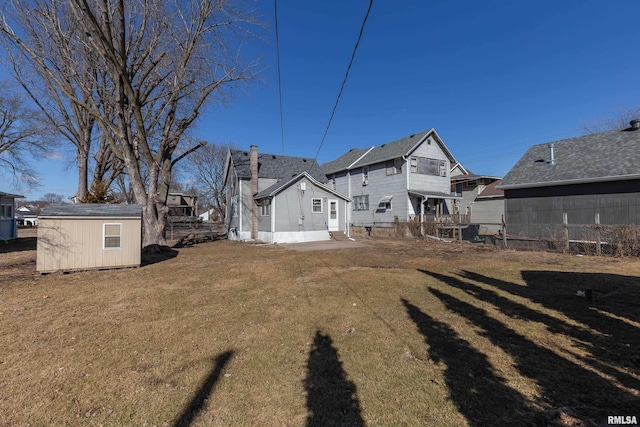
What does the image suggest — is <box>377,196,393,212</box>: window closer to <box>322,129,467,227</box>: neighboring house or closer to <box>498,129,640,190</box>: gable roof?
<box>322,129,467,227</box>: neighboring house

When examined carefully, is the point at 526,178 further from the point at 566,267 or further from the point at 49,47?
the point at 49,47

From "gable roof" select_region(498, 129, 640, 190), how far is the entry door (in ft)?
35.0

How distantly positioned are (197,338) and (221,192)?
4208 cm

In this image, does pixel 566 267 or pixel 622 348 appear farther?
pixel 566 267

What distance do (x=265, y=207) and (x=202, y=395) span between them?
56.9ft

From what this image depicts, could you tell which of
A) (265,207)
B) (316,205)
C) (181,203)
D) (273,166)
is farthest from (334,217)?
(181,203)

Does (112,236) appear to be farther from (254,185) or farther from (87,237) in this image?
(254,185)

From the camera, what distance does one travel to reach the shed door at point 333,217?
2131 centimetres

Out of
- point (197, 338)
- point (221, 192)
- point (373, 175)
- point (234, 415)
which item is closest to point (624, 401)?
point (234, 415)

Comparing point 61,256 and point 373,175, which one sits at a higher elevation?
point 373,175

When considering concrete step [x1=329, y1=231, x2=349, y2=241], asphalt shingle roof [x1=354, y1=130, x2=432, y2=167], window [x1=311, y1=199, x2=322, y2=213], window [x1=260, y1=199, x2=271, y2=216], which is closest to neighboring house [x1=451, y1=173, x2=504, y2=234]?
asphalt shingle roof [x1=354, y1=130, x2=432, y2=167]

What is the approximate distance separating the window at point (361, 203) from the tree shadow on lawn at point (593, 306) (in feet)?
58.0

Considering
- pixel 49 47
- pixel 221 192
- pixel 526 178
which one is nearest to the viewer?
pixel 49 47

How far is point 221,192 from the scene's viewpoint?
4406 cm
